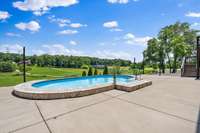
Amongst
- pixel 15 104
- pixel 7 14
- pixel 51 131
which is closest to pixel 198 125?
pixel 51 131

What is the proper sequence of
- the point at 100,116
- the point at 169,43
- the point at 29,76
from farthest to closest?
the point at 169,43 < the point at 29,76 < the point at 100,116

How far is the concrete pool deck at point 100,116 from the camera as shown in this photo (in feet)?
9.34

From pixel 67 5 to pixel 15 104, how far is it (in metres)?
7.49

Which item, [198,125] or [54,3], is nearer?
[198,125]

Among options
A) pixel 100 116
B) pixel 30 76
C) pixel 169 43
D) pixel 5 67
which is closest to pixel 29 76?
pixel 30 76

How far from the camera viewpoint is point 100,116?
11.4ft

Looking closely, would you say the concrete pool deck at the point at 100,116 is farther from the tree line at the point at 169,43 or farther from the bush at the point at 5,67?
the bush at the point at 5,67

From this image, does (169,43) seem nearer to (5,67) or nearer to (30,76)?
(30,76)

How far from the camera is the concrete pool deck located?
285cm

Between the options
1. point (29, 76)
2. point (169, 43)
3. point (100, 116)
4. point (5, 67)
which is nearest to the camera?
point (100, 116)

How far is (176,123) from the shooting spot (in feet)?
10.2

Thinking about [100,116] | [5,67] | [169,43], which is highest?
[169,43]

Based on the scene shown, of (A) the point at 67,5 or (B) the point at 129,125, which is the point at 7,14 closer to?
(A) the point at 67,5

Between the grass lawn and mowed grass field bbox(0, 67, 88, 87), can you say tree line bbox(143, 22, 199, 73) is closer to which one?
the grass lawn
